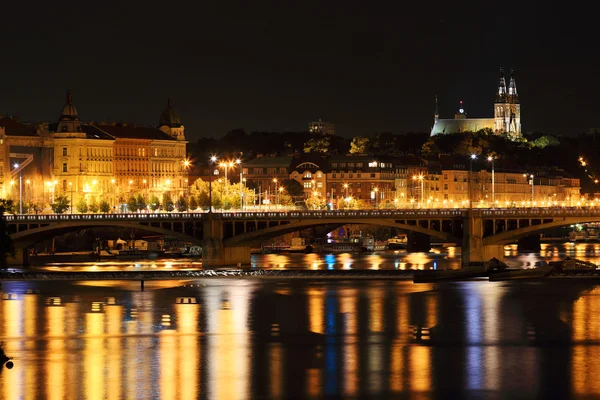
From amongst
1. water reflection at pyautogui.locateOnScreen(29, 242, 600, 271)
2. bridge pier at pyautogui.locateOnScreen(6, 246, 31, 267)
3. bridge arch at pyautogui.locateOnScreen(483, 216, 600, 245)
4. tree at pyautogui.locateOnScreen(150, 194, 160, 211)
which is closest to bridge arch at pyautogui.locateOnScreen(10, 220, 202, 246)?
bridge pier at pyautogui.locateOnScreen(6, 246, 31, 267)

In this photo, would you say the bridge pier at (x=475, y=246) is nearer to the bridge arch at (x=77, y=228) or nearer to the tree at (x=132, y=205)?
the bridge arch at (x=77, y=228)

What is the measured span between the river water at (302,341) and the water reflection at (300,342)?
0.07m

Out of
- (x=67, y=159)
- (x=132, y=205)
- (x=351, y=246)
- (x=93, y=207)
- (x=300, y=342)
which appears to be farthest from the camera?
(x=67, y=159)

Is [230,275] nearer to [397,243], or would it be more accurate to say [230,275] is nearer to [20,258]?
[20,258]

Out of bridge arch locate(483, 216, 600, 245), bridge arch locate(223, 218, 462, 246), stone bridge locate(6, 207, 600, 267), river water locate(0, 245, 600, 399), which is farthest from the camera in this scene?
bridge arch locate(223, 218, 462, 246)

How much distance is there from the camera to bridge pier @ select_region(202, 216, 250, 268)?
4771 inches

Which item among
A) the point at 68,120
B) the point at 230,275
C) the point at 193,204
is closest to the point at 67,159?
the point at 68,120

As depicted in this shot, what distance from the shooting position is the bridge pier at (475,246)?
396ft

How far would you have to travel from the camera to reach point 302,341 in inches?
2709

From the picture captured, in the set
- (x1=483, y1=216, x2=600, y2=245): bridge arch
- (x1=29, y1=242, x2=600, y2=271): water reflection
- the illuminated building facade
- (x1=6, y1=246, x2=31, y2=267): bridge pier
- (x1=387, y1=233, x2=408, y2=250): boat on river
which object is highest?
the illuminated building facade

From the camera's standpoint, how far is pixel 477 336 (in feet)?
231

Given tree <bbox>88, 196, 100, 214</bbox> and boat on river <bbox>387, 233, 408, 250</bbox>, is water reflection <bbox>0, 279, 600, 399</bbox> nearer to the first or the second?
tree <bbox>88, 196, 100, 214</bbox>

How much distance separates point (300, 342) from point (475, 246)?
54700 millimetres

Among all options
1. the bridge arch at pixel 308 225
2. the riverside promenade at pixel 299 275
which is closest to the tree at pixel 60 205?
the bridge arch at pixel 308 225
